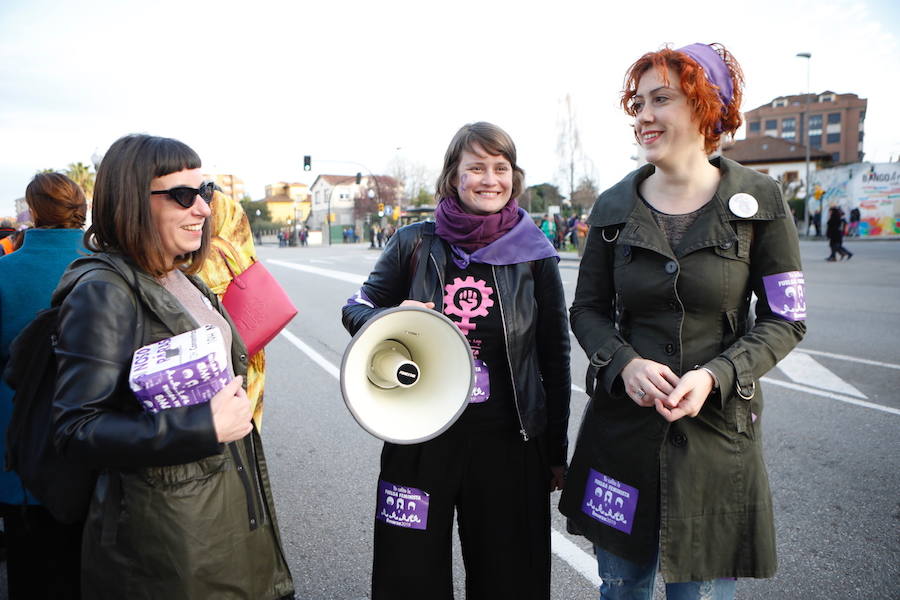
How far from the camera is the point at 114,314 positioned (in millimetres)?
1417

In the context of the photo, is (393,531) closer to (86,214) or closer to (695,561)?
(695,561)

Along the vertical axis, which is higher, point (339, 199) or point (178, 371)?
point (339, 199)

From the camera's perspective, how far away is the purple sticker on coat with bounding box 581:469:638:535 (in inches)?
68.8

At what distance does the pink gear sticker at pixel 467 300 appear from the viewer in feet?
6.77

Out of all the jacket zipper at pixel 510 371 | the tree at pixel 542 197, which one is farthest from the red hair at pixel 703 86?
the tree at pixel 542 197

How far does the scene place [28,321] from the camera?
2.37 metres

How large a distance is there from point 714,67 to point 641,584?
1.55 meters

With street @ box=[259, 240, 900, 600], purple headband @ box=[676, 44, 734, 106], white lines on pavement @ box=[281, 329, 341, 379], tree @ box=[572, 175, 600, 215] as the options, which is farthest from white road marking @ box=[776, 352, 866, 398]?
tree @ box=[572, 175, 600, 215]

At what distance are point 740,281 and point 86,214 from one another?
9.03 ft

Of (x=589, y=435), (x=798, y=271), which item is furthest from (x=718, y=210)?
(x=589, y=435)

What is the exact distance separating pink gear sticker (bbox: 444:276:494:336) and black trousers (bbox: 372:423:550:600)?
0.38 m

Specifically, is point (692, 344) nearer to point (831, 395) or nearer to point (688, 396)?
point (688, 396)

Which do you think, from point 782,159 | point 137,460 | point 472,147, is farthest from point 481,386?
point 782,159

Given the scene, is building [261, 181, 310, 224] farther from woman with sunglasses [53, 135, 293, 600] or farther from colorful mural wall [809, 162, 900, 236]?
woman with sunglasses [53, 135, 293, 600]
